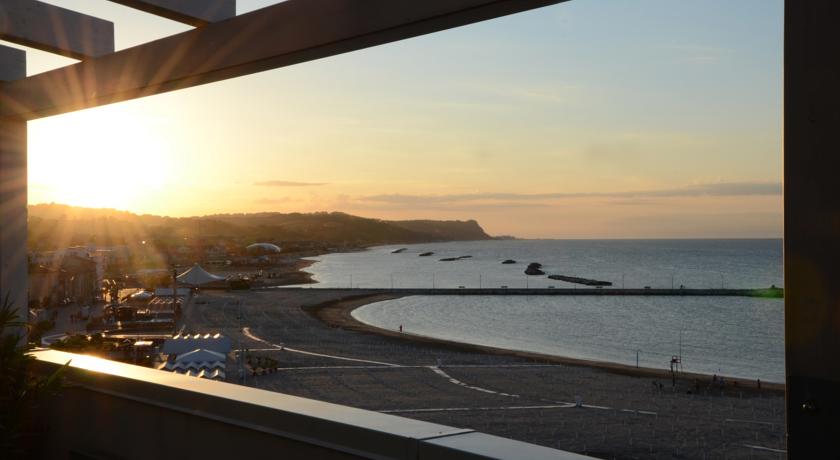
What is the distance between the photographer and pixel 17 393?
2.07 m

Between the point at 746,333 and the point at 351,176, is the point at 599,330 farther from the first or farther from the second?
the point at 351,176

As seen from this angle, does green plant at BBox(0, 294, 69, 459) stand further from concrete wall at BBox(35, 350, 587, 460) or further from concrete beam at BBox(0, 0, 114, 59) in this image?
concrete beam at BBox(0, 0, 114, 59)

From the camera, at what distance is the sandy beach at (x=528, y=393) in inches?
527

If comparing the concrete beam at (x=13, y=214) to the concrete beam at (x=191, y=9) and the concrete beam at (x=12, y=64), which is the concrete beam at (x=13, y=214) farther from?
the concrete beam at (x=191, y=9)

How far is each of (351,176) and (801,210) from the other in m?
89.9

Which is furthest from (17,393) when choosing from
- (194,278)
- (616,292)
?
(616,292)

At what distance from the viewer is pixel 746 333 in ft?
125

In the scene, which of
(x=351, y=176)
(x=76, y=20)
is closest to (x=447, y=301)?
(x=351, y=176)

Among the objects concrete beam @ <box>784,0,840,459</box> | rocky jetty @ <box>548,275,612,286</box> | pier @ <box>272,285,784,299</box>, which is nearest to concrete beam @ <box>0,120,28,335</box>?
concrete beam @ <box>784,0,840,459</box>

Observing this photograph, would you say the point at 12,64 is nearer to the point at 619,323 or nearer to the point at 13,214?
the point at 13,214

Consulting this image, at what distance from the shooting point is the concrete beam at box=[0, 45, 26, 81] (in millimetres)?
2836

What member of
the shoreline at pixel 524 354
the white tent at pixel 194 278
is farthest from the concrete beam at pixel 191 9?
the white tent at pixel 194 278

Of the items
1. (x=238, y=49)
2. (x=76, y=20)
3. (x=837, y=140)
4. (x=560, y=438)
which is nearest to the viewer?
(x=837, y=140)

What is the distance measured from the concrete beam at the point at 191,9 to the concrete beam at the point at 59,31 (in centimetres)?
55
